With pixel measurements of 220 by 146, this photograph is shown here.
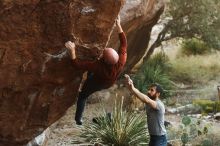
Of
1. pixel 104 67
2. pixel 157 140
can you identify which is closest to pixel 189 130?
pixel 157 140

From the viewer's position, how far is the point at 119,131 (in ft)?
38.8

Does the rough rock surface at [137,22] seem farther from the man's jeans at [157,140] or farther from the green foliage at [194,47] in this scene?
the green foliage at [194,47]

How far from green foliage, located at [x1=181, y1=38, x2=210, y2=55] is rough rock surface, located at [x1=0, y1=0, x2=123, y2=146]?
57.7ft

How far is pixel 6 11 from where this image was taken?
7828 mm

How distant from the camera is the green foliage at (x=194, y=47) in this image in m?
26.1

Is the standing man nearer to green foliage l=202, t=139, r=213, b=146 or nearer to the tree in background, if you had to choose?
green foliage l=202, t=139, r=213, b=146

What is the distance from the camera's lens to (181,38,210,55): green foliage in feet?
85.6

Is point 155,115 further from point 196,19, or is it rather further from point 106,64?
point 196,19

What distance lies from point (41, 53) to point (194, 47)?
18.8m

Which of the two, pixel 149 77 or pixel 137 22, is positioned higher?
pixel 137 22

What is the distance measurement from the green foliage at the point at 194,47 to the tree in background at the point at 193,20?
10.2 feet

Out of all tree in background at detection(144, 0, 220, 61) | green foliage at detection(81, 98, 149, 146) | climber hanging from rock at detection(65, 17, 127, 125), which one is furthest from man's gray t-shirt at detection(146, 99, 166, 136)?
tree in background at detection(144, 0, 220, 61)

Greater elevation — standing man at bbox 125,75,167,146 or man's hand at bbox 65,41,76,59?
man's hand at bbox 65,41,76,59

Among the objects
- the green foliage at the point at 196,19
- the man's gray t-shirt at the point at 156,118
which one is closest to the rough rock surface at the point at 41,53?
the man's gray t-shirt at the point at 156,118
